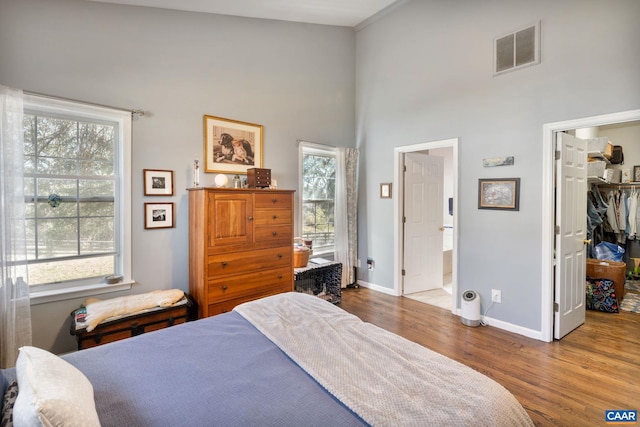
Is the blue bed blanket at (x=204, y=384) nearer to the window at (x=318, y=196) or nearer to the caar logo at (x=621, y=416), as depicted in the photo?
the caar logo at (x=621, y=416)

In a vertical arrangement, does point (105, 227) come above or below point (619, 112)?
below

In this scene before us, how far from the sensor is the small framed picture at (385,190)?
175 inches

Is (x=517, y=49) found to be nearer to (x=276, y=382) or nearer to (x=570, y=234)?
(x=570, y=234)

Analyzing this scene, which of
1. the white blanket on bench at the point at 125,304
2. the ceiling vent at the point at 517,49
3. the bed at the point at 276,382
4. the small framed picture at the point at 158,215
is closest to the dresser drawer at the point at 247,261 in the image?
the white blanket on bench at the point at 125,304

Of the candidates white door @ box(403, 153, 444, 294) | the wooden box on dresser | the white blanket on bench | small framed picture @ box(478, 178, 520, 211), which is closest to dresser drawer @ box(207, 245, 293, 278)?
the wooden box on dresser

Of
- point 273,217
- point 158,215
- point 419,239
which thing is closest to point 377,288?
point 419,239

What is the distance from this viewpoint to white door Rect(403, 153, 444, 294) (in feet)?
14.6

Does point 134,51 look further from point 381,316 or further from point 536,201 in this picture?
point 536,201

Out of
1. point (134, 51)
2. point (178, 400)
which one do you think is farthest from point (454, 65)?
point (178, 400)

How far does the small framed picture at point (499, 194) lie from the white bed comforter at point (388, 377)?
2.36 m

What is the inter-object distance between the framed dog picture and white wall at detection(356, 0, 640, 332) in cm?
184

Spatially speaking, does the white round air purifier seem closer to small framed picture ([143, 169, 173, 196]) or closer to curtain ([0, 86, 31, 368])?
small framed picture ([143, 169, 173, 196])

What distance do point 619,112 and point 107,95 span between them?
4.38 meters

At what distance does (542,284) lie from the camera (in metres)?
3.04
